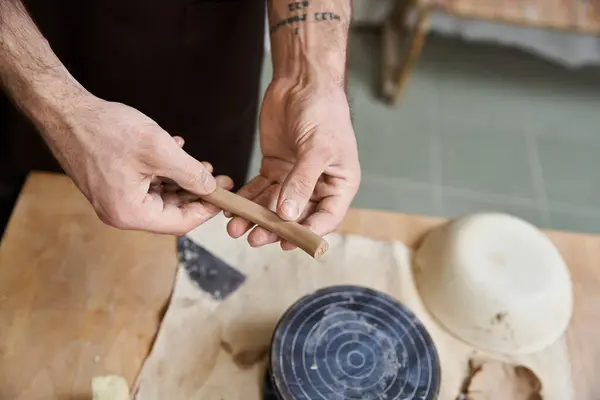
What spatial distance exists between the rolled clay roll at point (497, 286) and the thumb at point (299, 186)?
233 millimetres

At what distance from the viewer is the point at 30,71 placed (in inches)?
25.8

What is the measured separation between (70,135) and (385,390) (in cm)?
42

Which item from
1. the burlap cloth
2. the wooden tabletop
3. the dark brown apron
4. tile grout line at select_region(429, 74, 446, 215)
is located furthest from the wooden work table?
the wooden tabletop

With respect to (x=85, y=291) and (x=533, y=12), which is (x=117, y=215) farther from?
(x=533, y=12)

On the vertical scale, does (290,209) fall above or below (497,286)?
above

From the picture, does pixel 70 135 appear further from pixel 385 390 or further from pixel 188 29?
pixel 385 390

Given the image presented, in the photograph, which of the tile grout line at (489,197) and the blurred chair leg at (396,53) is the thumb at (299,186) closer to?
the tile grout line at (489,197)

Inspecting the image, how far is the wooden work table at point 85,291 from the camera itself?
2.41 ft

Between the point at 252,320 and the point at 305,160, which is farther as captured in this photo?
the point at 252,320

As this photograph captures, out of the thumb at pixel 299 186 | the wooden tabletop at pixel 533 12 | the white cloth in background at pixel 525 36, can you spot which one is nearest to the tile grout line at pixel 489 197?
the wooden tabletop at pixel 533 12

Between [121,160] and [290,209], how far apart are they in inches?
7.0

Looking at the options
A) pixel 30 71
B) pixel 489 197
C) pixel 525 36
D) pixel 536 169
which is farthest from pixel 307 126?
pixel 525 36

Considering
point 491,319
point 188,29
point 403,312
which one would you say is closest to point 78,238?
point 188,29

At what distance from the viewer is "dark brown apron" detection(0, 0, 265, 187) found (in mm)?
814
